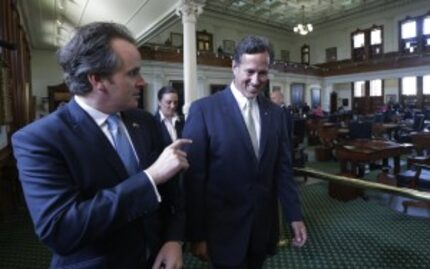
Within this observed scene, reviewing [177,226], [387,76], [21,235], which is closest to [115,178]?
[177,226]

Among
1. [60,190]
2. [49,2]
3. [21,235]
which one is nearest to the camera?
[60,190]

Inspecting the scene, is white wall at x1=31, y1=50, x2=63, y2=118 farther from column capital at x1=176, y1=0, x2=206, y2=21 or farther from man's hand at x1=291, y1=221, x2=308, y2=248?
man's hand at x1=291, y1=221, x2=308, y2=248

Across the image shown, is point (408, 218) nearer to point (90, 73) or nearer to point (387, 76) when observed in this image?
point (90, 73)

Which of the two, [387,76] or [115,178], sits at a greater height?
[387,76]

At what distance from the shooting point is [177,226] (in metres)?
1.30

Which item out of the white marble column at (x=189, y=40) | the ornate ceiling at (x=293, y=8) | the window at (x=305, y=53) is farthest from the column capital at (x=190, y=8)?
the window at (x=305, y=53)

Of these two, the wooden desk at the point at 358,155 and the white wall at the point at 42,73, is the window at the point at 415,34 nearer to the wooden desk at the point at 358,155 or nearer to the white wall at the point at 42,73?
the wooden desk at the point at 358,155

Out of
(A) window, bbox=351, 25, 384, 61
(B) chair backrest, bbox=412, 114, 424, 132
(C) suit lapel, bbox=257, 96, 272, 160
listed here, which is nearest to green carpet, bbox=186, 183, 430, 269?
(C) suit lapel, bbox=257, 96, 272, 160

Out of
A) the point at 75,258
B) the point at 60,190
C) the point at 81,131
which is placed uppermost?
the point at 81,131

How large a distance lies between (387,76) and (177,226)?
21.3 metres

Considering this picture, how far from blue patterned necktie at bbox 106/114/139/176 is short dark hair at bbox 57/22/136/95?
155 millimetres

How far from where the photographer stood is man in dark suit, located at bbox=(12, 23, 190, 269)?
0.95m

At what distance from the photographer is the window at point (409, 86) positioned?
19734mm

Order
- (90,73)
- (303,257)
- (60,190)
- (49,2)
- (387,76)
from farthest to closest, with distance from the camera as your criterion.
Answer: (387,76) → (49,2) → (303,257) → (90,73) → (60,190)
